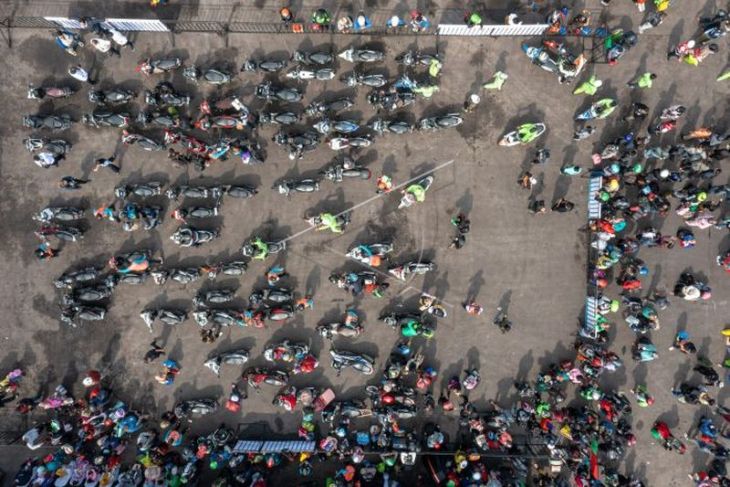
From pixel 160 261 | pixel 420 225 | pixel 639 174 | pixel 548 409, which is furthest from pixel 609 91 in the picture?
pixel 160 261

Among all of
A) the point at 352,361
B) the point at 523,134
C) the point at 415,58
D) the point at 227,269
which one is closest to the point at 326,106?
the point at 415,58

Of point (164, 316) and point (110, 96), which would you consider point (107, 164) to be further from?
point (164, 316)

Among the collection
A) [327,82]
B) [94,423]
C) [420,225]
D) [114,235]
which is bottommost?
[94,423]

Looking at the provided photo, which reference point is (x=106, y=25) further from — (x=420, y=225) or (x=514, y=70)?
(x=514, y=70)

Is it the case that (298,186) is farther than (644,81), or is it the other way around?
(298,186)

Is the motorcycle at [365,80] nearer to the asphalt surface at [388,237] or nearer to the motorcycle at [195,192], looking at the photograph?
the asphalt surface at [388,237]

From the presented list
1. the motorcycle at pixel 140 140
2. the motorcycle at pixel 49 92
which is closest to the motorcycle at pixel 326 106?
the motorcycle at pixel 140 140

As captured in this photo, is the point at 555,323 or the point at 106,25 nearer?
the point at 106,25

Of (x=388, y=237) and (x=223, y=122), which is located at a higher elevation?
(x=223, y=122)
